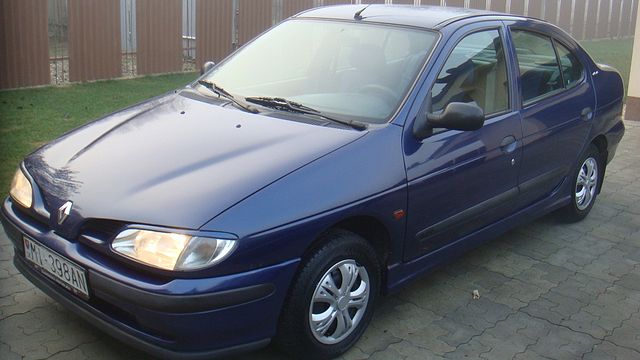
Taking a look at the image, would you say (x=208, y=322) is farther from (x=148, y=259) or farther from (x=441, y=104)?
(x=441, y=104)

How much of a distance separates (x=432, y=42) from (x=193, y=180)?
1699mm

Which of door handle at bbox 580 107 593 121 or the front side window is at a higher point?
the front side window

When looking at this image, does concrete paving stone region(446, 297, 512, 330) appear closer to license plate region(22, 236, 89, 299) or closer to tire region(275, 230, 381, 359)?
tire region(275, 230, 381, 359)

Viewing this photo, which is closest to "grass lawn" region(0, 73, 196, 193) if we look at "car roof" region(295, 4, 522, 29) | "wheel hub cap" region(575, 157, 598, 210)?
"car roof" region(295, 4, 522, 29)

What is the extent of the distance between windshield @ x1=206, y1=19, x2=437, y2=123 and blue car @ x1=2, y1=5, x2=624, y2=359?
0.01m

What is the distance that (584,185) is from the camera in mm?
5344

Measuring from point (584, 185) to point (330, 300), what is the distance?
306 centimetres

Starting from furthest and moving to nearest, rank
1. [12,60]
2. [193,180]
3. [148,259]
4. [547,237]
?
1. [12,60]
2. [547,237]
3. [193,180]
4. [148,259]

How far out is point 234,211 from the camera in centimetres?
273

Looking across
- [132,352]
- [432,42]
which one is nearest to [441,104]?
[432,42]

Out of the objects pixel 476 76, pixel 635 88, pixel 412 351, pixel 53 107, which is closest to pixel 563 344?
pixel 412 351

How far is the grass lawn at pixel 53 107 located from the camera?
6.48m

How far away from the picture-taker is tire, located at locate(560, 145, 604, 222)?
5.20 metres

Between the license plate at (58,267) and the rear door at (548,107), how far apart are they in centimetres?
273
